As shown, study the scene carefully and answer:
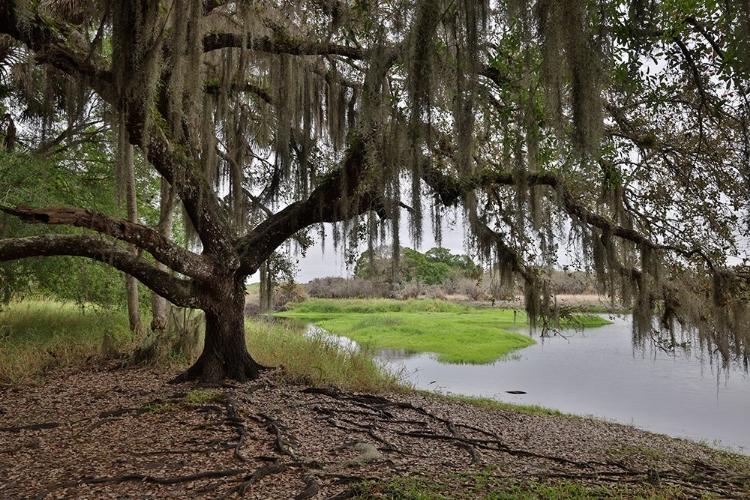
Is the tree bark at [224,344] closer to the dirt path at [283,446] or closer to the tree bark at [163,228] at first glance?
the dirt path at [283,446]

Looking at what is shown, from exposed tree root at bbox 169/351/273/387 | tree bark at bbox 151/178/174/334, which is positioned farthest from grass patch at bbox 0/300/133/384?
exposed tree root at bbox 169/351/273/387

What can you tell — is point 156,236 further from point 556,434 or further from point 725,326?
point 725,326

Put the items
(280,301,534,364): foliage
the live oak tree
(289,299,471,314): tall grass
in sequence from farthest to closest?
(289,299,471,314): tall grass < (280,301,534,364): foliage < the live oak tree

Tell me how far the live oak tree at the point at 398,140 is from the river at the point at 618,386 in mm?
1481

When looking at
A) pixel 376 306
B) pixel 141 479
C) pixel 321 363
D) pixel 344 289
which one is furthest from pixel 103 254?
pixel 344 289

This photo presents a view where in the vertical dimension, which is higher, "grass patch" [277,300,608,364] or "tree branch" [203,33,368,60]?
"tree branch" [203,33,368,60]

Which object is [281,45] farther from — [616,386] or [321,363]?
[616,386]

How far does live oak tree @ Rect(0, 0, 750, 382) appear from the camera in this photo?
3.98 m

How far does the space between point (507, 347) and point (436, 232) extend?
9.51 m

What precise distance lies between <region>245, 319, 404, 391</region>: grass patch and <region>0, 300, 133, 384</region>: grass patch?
212cm

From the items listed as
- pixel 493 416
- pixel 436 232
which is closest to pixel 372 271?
pixel 436 232

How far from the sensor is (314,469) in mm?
3557

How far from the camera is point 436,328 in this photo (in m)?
16.3

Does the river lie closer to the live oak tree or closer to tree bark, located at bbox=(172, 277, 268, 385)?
the live oak tree
